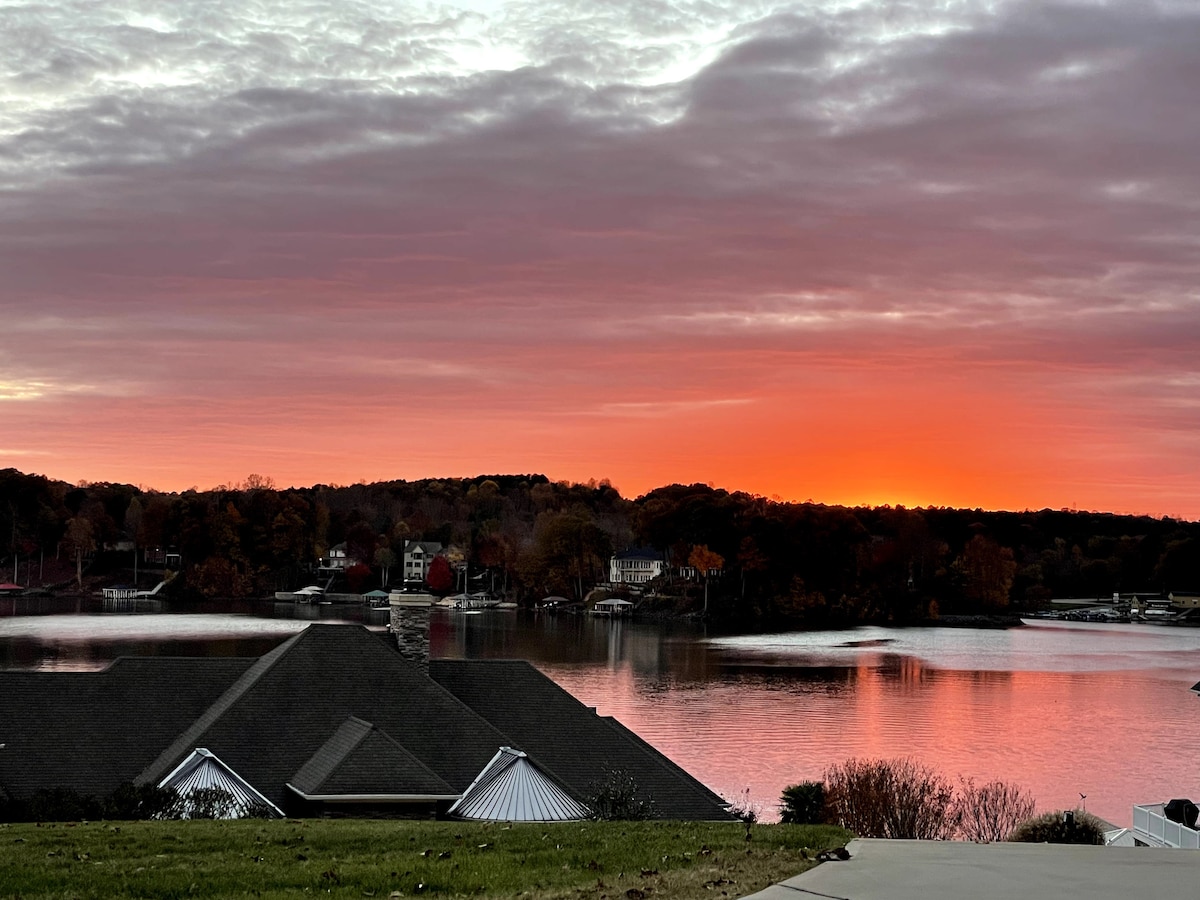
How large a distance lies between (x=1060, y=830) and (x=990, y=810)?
43.0ft

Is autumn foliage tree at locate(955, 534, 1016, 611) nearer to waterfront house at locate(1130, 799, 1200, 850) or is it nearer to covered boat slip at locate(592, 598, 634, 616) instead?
covered boat slip at locate(592, 598, 634, 616)

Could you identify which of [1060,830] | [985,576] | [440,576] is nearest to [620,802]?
Answer: [1060,830]

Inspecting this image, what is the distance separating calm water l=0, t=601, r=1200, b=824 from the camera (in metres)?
41.2

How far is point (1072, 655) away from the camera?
90875mm

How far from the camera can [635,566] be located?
537 feet

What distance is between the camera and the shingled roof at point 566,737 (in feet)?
70.9

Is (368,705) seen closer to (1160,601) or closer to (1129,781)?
(1129,781)

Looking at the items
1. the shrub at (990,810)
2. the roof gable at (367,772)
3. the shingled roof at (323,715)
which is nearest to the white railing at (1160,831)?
the shrub at (990,810)

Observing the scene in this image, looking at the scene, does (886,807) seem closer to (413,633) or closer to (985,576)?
(413,633)

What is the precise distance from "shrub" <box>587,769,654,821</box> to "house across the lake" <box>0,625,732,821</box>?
290 millimetres

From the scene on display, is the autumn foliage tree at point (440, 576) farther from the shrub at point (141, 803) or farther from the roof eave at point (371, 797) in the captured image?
the shrub at point (141, 803)

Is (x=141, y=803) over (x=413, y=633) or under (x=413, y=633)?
under

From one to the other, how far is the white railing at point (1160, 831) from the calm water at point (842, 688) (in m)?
11.3

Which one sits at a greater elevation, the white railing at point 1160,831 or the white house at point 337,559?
the white house at point 337,559
